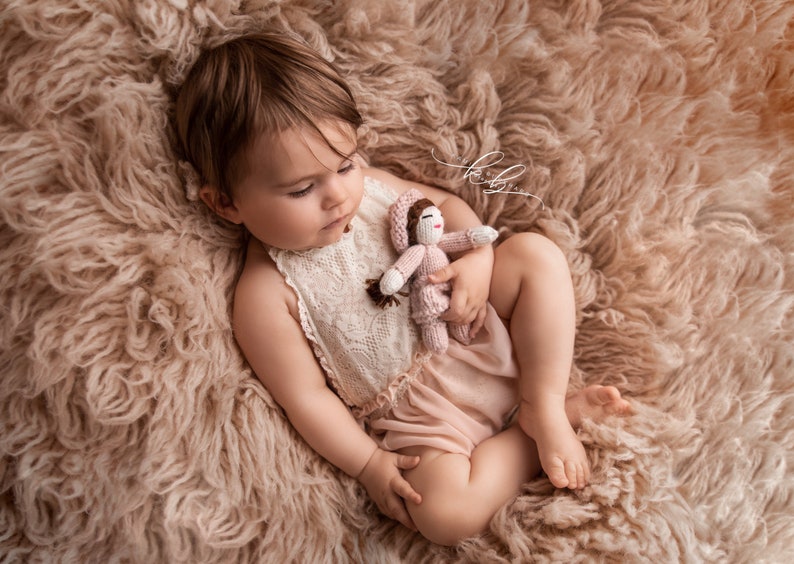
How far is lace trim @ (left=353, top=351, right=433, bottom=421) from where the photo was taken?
1.18m

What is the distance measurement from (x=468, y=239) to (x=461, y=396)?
0.88 ft

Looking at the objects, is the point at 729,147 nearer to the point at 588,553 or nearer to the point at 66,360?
the point at 588,553

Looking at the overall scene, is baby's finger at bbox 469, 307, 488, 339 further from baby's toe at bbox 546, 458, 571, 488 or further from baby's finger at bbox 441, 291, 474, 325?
baby's toe at bbox 546, 458, 571, 488

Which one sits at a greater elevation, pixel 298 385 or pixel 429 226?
pixel 429 226

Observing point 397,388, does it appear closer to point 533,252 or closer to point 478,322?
point 478,322

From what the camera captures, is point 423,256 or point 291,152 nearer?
point 291,152

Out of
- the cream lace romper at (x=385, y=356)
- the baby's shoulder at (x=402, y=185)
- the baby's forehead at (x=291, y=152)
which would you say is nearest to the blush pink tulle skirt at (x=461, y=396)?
the cream lace romper at (x=385, y=356)

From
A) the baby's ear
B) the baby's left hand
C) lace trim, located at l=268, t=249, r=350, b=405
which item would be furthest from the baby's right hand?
the baby's ear

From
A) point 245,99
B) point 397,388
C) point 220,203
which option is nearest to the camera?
point 245,99

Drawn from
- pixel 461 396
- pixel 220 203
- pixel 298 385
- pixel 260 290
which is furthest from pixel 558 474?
pixel 220 203

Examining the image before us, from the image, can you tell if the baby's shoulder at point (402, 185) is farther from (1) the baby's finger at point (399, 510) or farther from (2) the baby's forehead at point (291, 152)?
(1) the baby's finger at point (399, 510)

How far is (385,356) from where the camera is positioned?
1.17 m

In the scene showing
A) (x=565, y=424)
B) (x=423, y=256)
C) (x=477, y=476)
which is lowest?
(x=477, y=476)

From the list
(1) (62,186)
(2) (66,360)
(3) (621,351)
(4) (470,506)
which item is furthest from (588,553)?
(1) (62,186)
